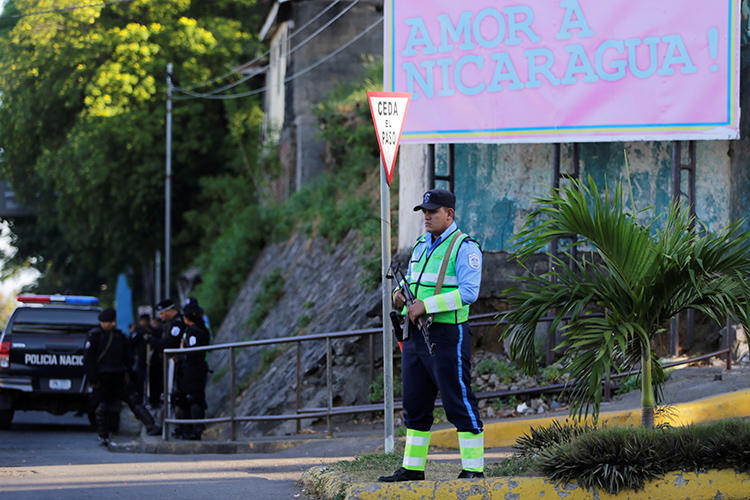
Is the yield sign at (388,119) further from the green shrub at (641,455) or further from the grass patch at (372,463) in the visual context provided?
the green shrub at (641,455)

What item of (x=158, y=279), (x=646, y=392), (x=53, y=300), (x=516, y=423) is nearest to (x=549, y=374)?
(x=516, y=423)

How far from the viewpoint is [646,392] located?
6.37 metres

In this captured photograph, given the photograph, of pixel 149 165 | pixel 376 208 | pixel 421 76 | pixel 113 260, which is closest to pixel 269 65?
pixel 149 165

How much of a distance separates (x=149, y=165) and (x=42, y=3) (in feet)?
18.1

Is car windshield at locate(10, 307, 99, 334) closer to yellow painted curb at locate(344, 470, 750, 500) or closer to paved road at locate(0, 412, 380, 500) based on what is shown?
paved road at locate(0, 412, 380, 500)

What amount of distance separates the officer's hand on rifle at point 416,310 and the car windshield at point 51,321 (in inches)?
424

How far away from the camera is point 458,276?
6262 millimetres

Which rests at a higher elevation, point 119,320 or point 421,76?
point 421,76

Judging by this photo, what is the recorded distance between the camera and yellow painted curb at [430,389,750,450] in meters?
8.75

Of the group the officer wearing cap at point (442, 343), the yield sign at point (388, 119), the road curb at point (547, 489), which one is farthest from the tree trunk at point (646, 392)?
the yield sign at point (388, 119)

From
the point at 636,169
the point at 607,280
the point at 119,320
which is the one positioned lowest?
the point at 119,320

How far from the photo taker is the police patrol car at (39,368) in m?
14.8

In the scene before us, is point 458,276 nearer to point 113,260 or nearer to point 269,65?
point 269,65

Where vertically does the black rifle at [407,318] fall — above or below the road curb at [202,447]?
above
